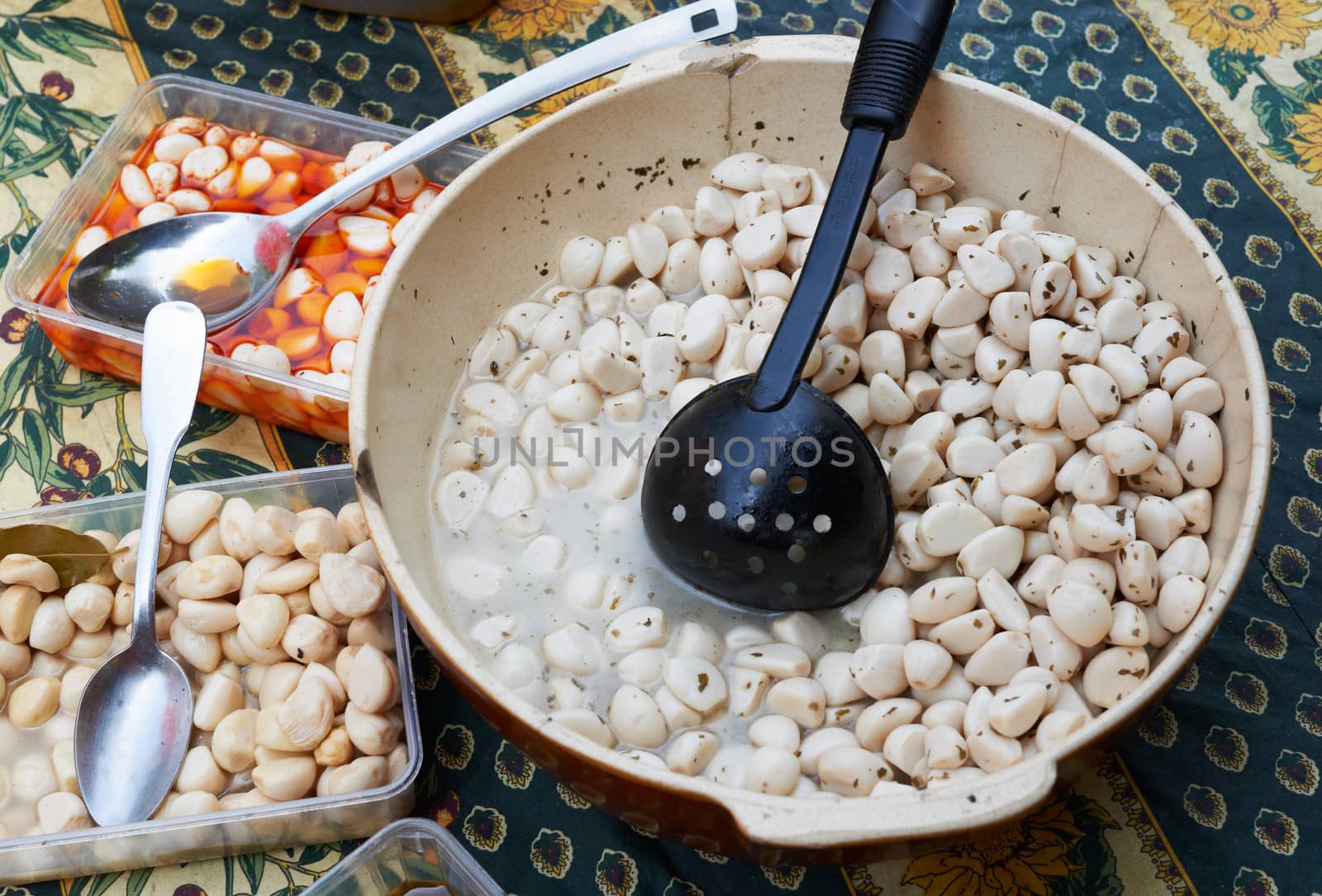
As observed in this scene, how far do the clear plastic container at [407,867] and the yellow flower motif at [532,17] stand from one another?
1.93 ft

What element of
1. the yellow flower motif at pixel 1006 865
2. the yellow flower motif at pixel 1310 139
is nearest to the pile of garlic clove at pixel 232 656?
the yellow flower motif at pixel 1006 865

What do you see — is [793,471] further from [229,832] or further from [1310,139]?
[1310,139]

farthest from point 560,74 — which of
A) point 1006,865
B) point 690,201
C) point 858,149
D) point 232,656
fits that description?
point 1006,865

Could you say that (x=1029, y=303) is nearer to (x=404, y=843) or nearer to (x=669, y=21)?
(x=669, y=21)

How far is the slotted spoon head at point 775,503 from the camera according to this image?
50 cm

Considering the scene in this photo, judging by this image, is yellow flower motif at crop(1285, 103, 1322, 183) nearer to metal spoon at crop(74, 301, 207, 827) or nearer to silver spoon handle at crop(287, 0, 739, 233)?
silver spoon handle at crop(287, 0, 739, 233)

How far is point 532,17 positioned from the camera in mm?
869

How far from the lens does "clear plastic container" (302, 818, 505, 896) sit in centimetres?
53

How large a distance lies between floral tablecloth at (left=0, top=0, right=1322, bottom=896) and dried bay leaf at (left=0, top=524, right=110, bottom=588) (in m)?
0.09

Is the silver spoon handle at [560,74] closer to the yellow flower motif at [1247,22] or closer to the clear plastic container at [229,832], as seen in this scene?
the clear plastic container at [229,832]

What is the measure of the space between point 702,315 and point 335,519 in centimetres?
23

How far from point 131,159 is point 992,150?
22.4 inches

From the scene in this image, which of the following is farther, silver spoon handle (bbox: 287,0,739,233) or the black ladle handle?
silver spoon handle (bbox: 287,0,739,233)

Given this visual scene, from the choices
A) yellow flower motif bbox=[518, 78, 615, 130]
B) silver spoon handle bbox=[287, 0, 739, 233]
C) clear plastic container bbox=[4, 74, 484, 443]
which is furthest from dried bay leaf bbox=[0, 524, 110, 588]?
yellow flower motif bbox=[518, 78, 615, 130]
